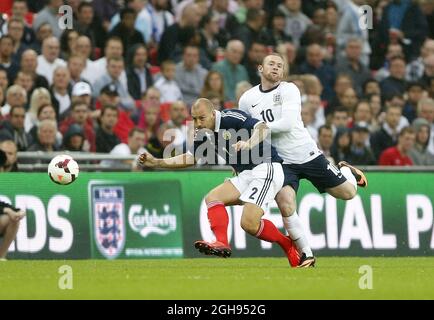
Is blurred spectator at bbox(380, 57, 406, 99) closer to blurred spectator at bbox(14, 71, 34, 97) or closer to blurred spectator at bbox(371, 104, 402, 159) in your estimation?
blurred spectator at bbox(371, 104, 402, 159)

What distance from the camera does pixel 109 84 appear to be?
20.6 meters

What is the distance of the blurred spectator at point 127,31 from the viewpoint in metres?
21.9

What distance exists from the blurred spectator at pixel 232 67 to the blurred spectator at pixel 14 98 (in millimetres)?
4057

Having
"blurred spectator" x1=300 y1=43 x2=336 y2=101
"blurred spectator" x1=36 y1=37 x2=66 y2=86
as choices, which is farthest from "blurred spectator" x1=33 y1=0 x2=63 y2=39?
"blurred spectator" x1=300 y1=43 x2=336 y2=101

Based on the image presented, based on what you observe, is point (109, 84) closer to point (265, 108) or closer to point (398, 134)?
point (398, 134)

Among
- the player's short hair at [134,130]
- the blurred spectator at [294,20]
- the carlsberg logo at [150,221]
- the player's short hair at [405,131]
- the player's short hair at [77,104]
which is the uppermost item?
the blurred spectator at [294,20]

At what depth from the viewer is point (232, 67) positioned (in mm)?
22016

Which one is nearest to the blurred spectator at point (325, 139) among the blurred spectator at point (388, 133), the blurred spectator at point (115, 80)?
the blurred spectator at point (388, 133)

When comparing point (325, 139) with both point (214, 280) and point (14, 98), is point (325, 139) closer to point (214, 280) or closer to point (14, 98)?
point (14, 98)

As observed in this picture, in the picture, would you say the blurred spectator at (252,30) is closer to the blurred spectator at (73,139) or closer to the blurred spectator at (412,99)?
the blurred spectator at (412,99)

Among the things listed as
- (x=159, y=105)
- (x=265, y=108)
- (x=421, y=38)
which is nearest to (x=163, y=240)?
(x=159, y=105)

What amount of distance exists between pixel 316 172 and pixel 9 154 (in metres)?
5.07

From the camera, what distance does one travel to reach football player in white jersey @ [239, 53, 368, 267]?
14.2m

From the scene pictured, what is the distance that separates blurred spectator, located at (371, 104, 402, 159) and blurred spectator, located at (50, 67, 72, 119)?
16.7 feet
